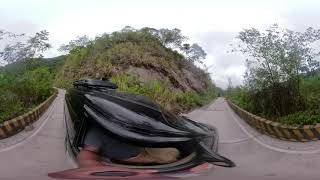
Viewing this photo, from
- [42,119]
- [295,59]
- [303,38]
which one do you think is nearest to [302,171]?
[42,119]

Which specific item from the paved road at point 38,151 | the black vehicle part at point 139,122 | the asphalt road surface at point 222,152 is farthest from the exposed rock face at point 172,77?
the paved road at point 38,151

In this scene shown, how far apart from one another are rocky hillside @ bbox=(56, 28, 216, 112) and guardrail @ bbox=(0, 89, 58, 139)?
0.25m

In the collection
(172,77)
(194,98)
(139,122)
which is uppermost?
(172,77)

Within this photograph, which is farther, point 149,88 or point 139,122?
point 149,88

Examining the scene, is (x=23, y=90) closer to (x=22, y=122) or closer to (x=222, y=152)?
(x=22, y=122)

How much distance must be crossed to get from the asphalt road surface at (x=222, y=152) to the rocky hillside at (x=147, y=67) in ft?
0.41

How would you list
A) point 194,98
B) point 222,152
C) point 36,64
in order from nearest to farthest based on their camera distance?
point 222,152, point 194,98, point 36,64

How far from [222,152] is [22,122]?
4.44 feet

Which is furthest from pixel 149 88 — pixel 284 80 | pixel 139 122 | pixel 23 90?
pixel 284 80

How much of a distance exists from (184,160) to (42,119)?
1.11 metres

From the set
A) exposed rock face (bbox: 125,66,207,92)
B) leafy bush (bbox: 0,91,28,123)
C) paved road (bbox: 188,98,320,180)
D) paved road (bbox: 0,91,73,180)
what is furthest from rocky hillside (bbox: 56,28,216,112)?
leafy bush (bbox: 0,91,28,123)

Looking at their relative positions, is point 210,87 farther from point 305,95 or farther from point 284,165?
point 305,95

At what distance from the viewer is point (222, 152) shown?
6.29 ft

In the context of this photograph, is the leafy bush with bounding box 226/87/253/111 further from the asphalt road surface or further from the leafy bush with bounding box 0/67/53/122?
the leafy bush with bounding box 0/67/53/122
